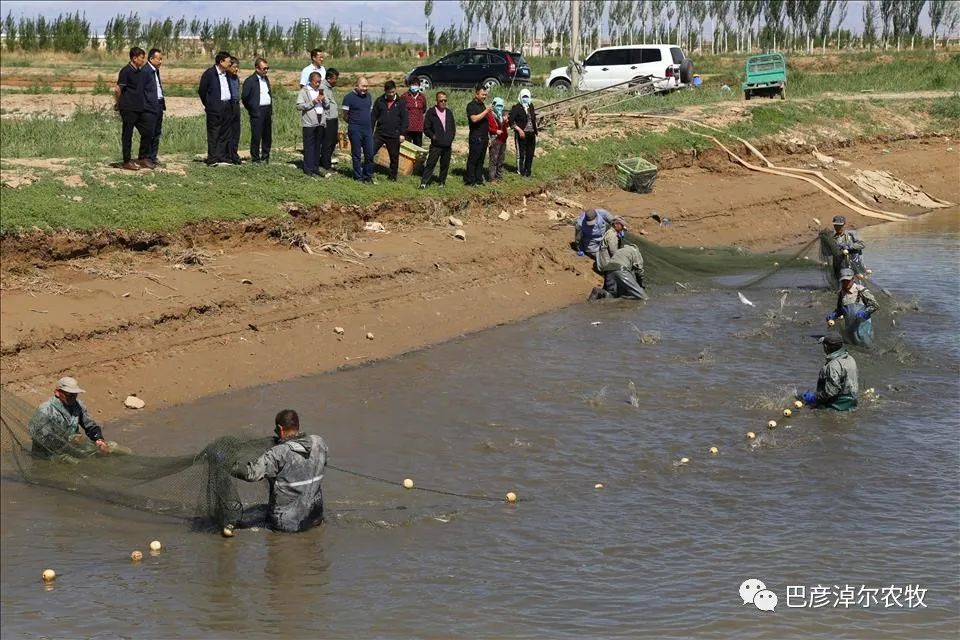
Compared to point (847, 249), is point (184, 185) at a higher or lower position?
higher

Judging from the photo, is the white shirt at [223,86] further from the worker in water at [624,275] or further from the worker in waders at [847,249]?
the worker in waders at [847,249]

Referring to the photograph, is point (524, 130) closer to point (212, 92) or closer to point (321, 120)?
point (321, 120)

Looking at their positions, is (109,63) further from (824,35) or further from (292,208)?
(824,35)

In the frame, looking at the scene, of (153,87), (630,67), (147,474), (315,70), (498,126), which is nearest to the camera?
(147,474)

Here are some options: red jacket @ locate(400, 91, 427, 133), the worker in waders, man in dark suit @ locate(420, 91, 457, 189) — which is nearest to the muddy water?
the worker in waders

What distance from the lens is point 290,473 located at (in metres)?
9.43

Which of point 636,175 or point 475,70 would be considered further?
point 475,70

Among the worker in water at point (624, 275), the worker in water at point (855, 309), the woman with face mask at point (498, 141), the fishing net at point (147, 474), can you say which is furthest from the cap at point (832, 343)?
the woman with face mask at point (498, 141)

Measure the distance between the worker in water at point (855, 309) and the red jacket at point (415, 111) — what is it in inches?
300

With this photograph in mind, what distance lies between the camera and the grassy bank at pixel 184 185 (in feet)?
48.0

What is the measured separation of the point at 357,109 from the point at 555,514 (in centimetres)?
927

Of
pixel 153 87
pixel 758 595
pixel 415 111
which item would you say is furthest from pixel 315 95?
pixel 758 595

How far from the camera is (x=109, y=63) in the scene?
1654 inches

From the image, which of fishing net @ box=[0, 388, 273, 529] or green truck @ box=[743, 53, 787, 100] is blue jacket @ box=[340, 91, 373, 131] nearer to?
fishing net @ box=[0, 388, 273, 529]
